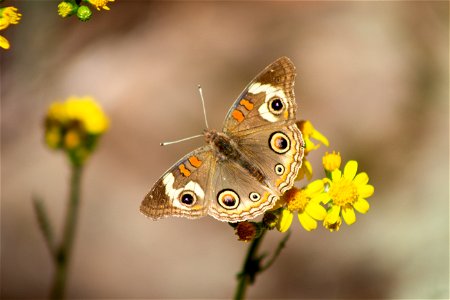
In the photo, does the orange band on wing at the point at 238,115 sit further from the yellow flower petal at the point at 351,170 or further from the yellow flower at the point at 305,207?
the yellow flower petal at the point at 351,170

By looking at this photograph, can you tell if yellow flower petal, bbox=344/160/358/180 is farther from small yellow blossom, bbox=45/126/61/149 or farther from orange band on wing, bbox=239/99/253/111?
small yellow blossom, bbox=45/126/61/149

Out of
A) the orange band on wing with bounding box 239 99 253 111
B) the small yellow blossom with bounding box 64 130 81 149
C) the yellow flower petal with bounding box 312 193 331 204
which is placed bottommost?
the yellow flower petal with bounding box 312 193 331 204

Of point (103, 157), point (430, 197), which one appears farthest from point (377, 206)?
point (103, 157)

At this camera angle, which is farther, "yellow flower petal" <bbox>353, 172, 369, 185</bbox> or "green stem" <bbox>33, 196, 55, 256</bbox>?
"green stem" <bbox>33, 196, 55, 256</bbox>

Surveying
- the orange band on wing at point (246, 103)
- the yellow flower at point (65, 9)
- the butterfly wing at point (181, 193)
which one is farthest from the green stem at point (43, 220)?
the orange band on wing at point (246, 103)

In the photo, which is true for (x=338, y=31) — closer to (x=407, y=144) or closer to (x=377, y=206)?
(x=407, y=144)

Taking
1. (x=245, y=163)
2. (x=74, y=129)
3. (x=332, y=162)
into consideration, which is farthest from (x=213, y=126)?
(x=332, y=162)

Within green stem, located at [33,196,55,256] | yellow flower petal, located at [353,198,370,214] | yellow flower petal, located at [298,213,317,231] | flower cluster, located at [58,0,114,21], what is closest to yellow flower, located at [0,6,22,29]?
flower cluster, located at [58,0,114,21]

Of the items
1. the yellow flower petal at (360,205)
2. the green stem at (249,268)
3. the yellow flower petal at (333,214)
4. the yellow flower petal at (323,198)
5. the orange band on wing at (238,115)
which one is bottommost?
the green stem at (249,268)
